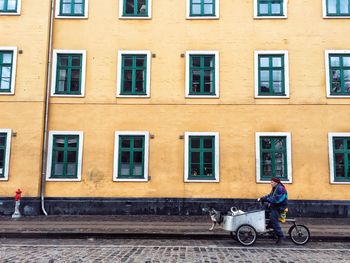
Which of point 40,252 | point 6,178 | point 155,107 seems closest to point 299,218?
point 155,107

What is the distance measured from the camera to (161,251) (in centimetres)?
925

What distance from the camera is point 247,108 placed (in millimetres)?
16812

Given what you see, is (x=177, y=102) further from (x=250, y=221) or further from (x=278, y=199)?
(x=250, y=221)

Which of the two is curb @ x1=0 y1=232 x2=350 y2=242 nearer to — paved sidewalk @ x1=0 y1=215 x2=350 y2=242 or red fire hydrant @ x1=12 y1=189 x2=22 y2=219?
paved sidewalk @ x1=0 y1=215 x2=350 y2=242

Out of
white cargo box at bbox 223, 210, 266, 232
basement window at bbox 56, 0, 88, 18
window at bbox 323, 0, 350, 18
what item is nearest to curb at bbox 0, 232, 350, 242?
white cargo box at bbox 223, 210, 266, 232

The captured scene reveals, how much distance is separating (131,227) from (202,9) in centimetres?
1048

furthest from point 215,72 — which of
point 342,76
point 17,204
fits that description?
point 17,204

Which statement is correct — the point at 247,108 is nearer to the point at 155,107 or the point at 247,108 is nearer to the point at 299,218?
the point at 155,107

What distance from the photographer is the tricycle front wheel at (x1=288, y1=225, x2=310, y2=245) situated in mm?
10406

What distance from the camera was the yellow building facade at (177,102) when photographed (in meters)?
16.4

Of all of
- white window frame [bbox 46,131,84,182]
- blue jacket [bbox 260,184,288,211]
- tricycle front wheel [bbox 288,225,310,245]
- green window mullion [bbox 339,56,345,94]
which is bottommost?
tricycle front wheel [bbox 288,225,310,245]

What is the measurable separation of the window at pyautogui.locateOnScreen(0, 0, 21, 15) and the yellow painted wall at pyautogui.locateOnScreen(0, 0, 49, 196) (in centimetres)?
19

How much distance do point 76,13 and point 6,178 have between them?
26.3 feet

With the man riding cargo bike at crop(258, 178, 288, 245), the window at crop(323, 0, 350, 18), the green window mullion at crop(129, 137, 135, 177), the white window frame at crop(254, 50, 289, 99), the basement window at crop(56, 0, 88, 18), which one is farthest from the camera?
the basement window at crop(56, 0, 88, 18)
